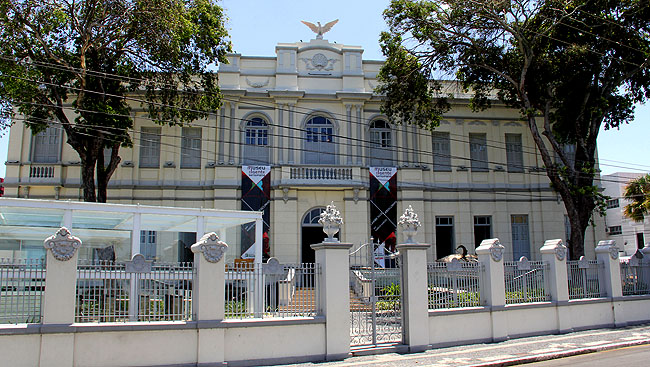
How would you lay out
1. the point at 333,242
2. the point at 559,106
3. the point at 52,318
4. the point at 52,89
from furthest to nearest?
the point at 559,106 < the point at 52,89 < the point at 333,242 < the point at 52,318

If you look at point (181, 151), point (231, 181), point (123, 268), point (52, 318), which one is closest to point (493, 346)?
point (123, 268)

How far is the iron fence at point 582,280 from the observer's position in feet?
47.2

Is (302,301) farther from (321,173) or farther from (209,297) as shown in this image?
(321,173)

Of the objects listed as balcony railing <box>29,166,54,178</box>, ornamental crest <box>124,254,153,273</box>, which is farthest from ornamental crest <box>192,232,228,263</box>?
balcony railing <box>29,166,54,178</box>

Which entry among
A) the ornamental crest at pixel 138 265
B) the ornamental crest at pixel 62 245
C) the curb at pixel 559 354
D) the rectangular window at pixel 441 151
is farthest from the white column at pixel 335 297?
the rectangular window at pixel 441 151

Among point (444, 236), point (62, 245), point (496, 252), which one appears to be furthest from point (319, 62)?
point (62, 245)

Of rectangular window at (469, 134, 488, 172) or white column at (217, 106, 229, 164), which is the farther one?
rectangular window at (469, 134, 488, 172)

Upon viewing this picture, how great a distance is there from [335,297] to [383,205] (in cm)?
1551

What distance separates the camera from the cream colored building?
25156mm

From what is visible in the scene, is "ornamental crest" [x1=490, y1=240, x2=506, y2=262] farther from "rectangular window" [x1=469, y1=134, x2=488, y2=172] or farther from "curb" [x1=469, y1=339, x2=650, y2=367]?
"rectangular window" [x1=469, y1=134, x2=488, y2=172]

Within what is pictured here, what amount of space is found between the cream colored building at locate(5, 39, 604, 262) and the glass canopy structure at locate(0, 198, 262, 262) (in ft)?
20.2

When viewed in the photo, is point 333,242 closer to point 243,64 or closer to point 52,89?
point 52,89

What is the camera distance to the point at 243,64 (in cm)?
2656

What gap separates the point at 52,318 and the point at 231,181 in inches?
645
